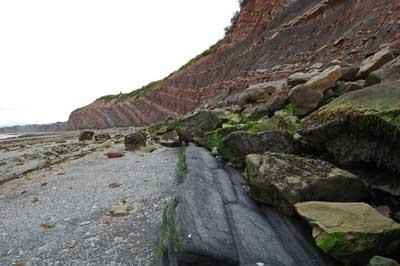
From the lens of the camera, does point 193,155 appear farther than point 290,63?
No

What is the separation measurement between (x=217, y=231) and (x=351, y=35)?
12001 millimetres

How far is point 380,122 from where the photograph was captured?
13.1 ft

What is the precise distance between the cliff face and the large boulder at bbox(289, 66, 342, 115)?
15.5 ft

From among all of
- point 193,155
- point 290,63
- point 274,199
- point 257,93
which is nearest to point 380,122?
point 274,199

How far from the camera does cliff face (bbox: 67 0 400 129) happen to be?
12016 mm

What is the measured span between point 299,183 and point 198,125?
651cm

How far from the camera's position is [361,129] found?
14.4ft

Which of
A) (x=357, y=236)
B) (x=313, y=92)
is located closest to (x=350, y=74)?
(x=313, y=92)

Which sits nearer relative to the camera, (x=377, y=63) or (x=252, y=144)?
(x=252, y=144)

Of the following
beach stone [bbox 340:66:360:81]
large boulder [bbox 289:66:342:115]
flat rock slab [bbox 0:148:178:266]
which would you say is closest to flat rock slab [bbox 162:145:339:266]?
flat rock slab [bbox 0:148:178:266]

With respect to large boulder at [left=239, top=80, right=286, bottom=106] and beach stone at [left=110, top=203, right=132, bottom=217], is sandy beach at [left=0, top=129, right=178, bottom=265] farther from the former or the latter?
large boulder at [left=239, top=80, right=286, bottom=106]

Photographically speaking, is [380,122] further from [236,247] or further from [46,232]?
[46,232]

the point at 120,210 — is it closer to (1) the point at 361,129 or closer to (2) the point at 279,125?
(2) the point at 279,125

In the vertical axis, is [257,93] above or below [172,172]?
above
